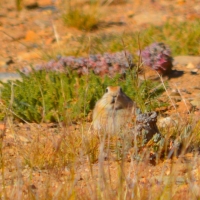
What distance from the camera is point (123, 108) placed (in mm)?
4453

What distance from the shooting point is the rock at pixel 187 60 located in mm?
6801

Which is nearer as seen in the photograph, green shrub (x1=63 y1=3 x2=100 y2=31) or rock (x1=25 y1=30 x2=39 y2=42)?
rock (x1=25 y1=30 x2=39 y2=42)

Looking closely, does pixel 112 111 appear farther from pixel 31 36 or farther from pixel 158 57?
pixel 31 36

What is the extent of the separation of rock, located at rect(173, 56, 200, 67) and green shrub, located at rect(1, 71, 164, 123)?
1269mm

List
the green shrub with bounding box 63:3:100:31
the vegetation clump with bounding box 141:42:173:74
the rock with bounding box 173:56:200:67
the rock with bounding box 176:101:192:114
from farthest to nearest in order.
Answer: the green shrub with bounding box 63:3:100:31, the rock with bounding box 173:56:200:67, the vegetation clump with bounding box 141:42:173:74, the rock with bounding box 176:101:192:114

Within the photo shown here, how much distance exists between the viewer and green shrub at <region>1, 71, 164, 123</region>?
17.0 feet

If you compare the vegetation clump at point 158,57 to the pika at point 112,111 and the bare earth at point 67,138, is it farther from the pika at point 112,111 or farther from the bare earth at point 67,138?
the pika at point 112,111

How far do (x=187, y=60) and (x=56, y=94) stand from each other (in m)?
2.01

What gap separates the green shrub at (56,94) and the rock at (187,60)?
49.9 inches

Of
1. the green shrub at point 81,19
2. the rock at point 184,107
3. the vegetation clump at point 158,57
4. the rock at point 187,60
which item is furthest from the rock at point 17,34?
the rock at point 184,107

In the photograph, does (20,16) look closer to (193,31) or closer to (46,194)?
(193,31)

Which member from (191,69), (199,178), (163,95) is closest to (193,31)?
(191,69)

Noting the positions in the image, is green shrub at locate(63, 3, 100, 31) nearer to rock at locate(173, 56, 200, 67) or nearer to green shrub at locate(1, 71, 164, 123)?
rock at locate(173, 56, 200, 67)

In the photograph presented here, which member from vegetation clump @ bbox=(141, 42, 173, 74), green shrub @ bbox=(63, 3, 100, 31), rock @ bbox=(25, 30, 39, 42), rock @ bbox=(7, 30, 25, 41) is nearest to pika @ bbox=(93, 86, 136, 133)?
vegetation clump @ bbox=(141, 42, 173, 74)
